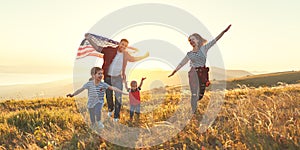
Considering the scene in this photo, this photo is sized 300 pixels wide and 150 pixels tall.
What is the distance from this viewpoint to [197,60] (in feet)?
28.6

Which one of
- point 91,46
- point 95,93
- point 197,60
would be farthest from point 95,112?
point 197,60

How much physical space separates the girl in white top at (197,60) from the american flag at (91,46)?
6.46 ft

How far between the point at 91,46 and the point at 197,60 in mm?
3246

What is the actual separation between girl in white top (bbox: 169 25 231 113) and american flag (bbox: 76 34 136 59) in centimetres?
197

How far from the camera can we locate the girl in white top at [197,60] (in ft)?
28.3

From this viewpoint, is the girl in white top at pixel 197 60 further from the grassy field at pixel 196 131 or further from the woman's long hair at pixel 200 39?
Answer: the grassy field at pixel 196 131

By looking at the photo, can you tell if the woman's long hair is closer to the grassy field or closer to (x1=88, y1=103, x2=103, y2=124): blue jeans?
the grassy field

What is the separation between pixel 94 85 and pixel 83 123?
977 millimetres

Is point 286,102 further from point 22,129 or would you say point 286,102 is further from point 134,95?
point 22,129

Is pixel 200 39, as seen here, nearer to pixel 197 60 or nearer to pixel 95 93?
pixel 197 60

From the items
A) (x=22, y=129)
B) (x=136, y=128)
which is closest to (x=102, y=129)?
(x=136, y=128)

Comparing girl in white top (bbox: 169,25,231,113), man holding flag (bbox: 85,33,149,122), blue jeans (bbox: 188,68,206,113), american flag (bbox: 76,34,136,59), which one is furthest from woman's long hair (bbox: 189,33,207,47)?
american flag (bbox: 76,34,136,59)

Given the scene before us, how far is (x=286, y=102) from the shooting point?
8.22 metres

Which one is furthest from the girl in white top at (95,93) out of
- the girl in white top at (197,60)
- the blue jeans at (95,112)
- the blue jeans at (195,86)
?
the blue jeans at (195,86)
